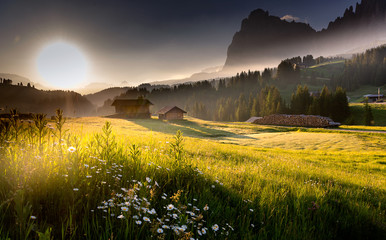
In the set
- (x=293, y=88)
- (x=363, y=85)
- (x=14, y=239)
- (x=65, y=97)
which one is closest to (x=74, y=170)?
(x=14, y=239)

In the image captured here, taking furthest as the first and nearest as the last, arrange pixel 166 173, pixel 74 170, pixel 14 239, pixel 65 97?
pixel 65 97 → pixel 166 173 → pixel 74 170 → pixel 14 239

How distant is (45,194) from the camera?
276cm

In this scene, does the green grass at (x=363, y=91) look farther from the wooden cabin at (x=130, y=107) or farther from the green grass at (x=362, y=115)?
the wooden cabin at (x=130, y=107)

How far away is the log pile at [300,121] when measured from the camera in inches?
2214

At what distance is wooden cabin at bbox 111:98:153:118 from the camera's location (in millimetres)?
80625

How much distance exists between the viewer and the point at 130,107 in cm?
8156

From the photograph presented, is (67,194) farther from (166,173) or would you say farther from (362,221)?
(362,221)

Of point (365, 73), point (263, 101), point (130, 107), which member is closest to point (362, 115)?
point (263, 101)

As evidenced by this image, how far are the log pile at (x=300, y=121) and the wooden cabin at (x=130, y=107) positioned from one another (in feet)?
→ 162

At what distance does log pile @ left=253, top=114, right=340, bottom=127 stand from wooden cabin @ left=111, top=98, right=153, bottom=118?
4948 centimetres

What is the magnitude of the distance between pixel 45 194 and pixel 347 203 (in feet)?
20.9

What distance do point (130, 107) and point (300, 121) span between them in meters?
67.4

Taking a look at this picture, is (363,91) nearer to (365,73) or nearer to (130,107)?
(365,73)

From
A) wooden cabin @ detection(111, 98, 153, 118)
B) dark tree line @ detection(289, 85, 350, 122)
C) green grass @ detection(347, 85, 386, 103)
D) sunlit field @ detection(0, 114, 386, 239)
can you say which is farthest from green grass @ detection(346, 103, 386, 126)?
sunlit field @ detection(0, 114, 386, 239)
